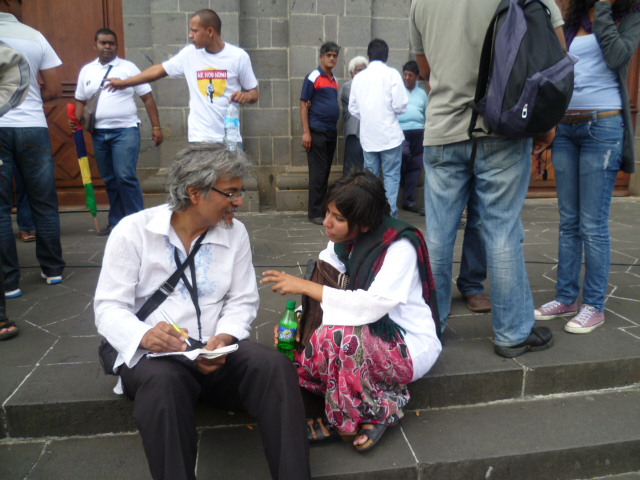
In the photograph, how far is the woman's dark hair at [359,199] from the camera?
234cm

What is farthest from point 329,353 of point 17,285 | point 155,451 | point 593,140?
point 17,285

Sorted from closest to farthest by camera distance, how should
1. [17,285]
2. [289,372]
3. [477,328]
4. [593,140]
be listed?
[289,372] → [593,140] → [477,328] → [17,285]

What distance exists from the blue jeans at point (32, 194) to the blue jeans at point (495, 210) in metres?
2.64

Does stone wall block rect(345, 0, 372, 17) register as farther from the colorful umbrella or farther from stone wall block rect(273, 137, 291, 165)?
the colorful umbrella

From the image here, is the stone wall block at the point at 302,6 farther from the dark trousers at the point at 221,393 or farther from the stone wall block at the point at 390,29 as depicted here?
the dark trousers at the point at 221,393

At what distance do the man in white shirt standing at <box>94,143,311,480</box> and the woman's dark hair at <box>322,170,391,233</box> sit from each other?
392 mm

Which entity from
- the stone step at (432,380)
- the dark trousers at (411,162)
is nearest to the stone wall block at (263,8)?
Result: the dark trousers at (411,162)

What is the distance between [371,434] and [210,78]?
10.1ft

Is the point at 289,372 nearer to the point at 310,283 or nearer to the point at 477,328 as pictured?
the point at 310,283

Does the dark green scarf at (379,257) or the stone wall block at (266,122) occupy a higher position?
the stone wall block at (266,122)

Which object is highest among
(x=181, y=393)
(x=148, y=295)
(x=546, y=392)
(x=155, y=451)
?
(x=148, y=295)

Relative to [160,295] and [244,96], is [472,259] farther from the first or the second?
[244,96]

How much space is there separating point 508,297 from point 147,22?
223 inches

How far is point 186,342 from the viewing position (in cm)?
213
